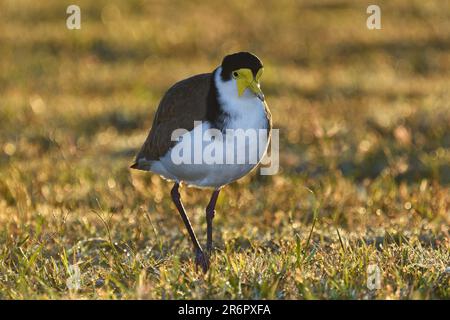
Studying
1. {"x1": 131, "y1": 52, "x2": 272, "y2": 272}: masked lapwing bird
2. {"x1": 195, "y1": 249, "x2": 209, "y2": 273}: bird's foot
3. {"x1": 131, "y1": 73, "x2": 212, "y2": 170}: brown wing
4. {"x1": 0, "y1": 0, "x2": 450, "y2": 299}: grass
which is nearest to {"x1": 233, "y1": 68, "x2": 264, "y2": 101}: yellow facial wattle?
{"x1": 131, "y1": 52, "x2": 272, "y2": 272}: masked lapwing bird

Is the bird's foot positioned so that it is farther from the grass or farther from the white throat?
the white throat

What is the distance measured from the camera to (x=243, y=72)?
514cm

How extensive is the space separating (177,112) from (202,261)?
37.1 inches

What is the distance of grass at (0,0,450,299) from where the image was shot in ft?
16.9

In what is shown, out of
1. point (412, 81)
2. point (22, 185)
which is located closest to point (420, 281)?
point (22, 185)

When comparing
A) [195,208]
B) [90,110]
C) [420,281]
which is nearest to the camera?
[420,281]

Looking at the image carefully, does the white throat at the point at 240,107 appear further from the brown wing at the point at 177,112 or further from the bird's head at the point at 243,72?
the brown wing at the point at 177,112

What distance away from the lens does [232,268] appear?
200 inches

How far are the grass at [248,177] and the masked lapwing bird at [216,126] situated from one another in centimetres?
48

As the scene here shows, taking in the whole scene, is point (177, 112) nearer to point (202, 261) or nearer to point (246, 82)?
point (246, 82)

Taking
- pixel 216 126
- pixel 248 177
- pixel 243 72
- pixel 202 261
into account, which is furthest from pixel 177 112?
pixel 248 177

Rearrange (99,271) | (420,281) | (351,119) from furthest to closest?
(351,119) → (99,271) → (420,281)
